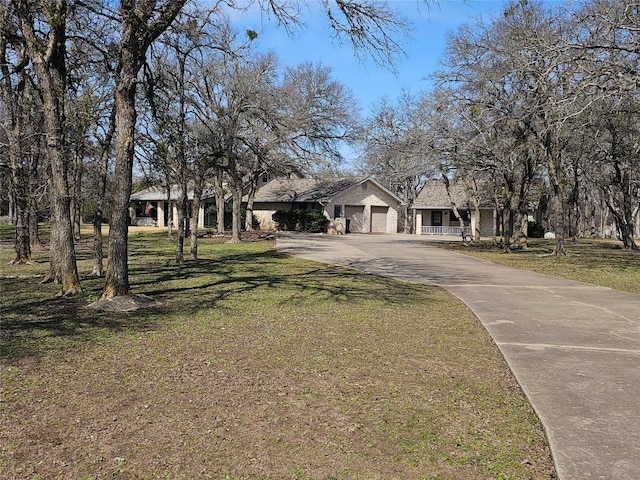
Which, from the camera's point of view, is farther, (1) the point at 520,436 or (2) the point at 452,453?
(1) the point at 520,436

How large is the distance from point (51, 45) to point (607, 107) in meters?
16.2

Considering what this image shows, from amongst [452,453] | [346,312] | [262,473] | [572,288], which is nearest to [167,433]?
[262,473]

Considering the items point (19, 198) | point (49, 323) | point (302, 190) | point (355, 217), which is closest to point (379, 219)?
point (355, 217)

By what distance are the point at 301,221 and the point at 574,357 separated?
3851 centimetres

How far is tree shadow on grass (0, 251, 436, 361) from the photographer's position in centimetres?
667

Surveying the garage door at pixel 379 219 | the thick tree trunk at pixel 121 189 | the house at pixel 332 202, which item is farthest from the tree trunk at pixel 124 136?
the garage door at pixel 379 219

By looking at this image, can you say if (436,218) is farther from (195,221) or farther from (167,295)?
(167,295)

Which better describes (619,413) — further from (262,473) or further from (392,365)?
(262,473)

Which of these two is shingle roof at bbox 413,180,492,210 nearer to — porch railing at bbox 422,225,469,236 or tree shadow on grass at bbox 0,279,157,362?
porch railing at bbox 422,225,469,236

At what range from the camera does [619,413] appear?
4.32 m

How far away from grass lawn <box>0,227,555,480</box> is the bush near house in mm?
34639

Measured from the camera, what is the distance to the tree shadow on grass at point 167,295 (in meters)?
6.67

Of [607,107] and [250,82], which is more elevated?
[250,82]

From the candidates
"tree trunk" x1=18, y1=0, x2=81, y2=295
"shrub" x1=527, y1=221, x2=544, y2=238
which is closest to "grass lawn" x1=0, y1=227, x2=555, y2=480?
"tree trunk" x1=18, y1=0, x2=81, y2=295
